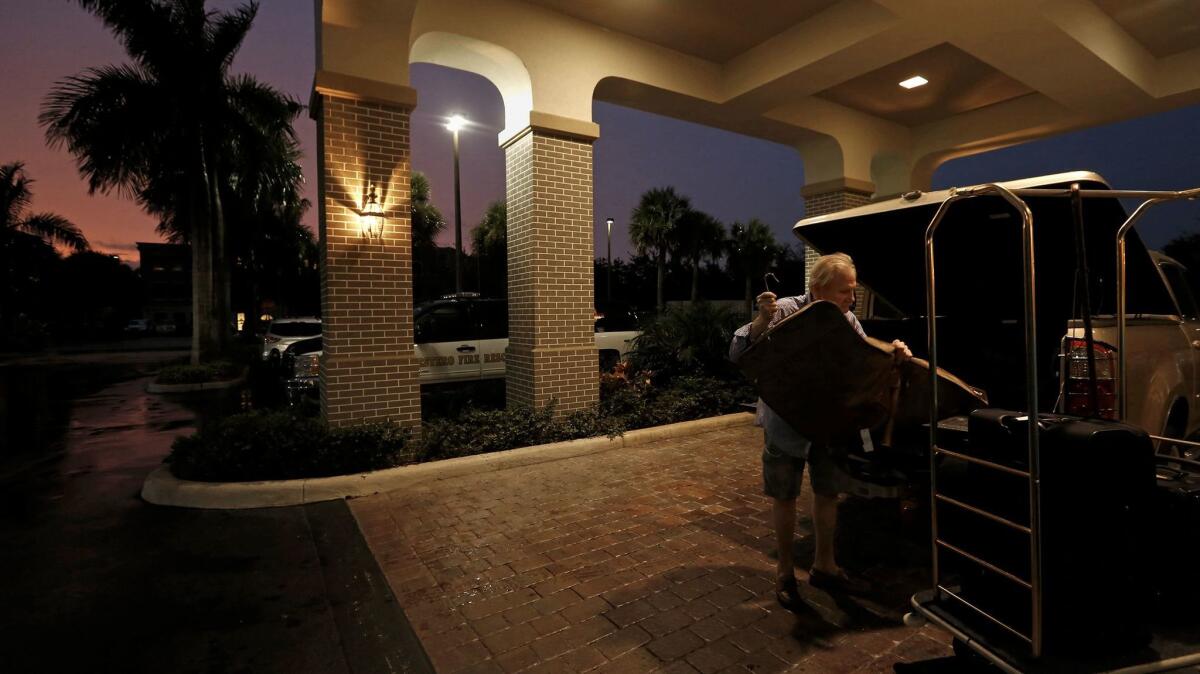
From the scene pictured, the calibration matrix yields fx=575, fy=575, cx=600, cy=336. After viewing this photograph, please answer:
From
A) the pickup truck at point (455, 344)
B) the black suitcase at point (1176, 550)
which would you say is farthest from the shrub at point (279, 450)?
the black suitcase at point (1176, 550)

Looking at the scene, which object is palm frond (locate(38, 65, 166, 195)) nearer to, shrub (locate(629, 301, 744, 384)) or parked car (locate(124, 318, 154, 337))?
shrub (locate(629, 301, 744, 384))

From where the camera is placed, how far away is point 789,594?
317cm

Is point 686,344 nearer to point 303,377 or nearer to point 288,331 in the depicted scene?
point 303,377

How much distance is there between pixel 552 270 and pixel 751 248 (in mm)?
41081

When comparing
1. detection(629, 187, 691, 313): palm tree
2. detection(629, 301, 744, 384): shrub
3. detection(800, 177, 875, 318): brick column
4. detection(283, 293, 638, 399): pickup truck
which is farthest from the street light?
detection(629, 187, 691, 313): palm tree

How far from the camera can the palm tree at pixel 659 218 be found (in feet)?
135

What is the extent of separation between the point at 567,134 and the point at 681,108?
299 centimetres

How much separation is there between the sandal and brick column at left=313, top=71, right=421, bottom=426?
4.41m

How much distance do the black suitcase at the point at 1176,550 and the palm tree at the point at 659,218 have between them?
1535 inches

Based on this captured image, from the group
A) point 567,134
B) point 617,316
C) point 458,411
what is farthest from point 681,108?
point 458,411

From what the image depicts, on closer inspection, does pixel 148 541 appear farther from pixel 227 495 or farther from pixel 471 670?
pixel 471 670

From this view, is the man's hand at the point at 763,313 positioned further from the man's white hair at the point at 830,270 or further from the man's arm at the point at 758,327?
the man's white hair at the point at 830,270

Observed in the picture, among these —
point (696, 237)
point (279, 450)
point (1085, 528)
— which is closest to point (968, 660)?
point (1085, 528)

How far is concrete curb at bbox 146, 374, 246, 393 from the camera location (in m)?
13.7
